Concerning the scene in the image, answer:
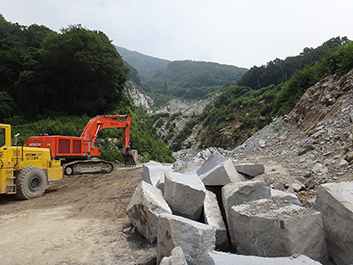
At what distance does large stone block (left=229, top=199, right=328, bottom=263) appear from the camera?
2.26m

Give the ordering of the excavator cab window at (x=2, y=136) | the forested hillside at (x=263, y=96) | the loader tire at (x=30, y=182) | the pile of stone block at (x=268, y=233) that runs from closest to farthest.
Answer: the pile of stone block at (x=268, y=233)
the excavator cab window at (x=2, y=136)
the loader tire at (x=30, y=182)
the forested hillside at (x=263, y=96)

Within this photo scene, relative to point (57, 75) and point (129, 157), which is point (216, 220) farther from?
point (57, 75)

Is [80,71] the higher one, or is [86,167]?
[80,71]

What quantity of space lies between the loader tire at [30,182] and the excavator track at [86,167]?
2.99 meters

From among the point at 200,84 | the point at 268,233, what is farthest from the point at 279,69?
the point at 200,84

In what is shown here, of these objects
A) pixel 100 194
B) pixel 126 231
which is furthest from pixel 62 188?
pixel 126 231

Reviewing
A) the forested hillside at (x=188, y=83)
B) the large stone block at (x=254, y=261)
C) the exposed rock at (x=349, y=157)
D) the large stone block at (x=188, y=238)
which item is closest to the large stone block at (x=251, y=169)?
the exposed rock at (x=349, y=157)

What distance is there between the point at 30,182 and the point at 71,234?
4.32 metres

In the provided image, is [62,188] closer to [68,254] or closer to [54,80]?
[68,254]

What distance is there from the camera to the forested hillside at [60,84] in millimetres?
17844

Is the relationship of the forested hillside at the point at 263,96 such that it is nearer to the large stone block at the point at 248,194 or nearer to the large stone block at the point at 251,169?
the large stone block at the point at 251,169

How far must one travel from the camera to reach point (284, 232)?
225 cm

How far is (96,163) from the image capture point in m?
11.7

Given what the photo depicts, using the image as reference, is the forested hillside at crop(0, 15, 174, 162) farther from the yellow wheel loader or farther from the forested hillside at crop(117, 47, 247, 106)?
the forested hillside at crop(117, 47, 247, 106)
